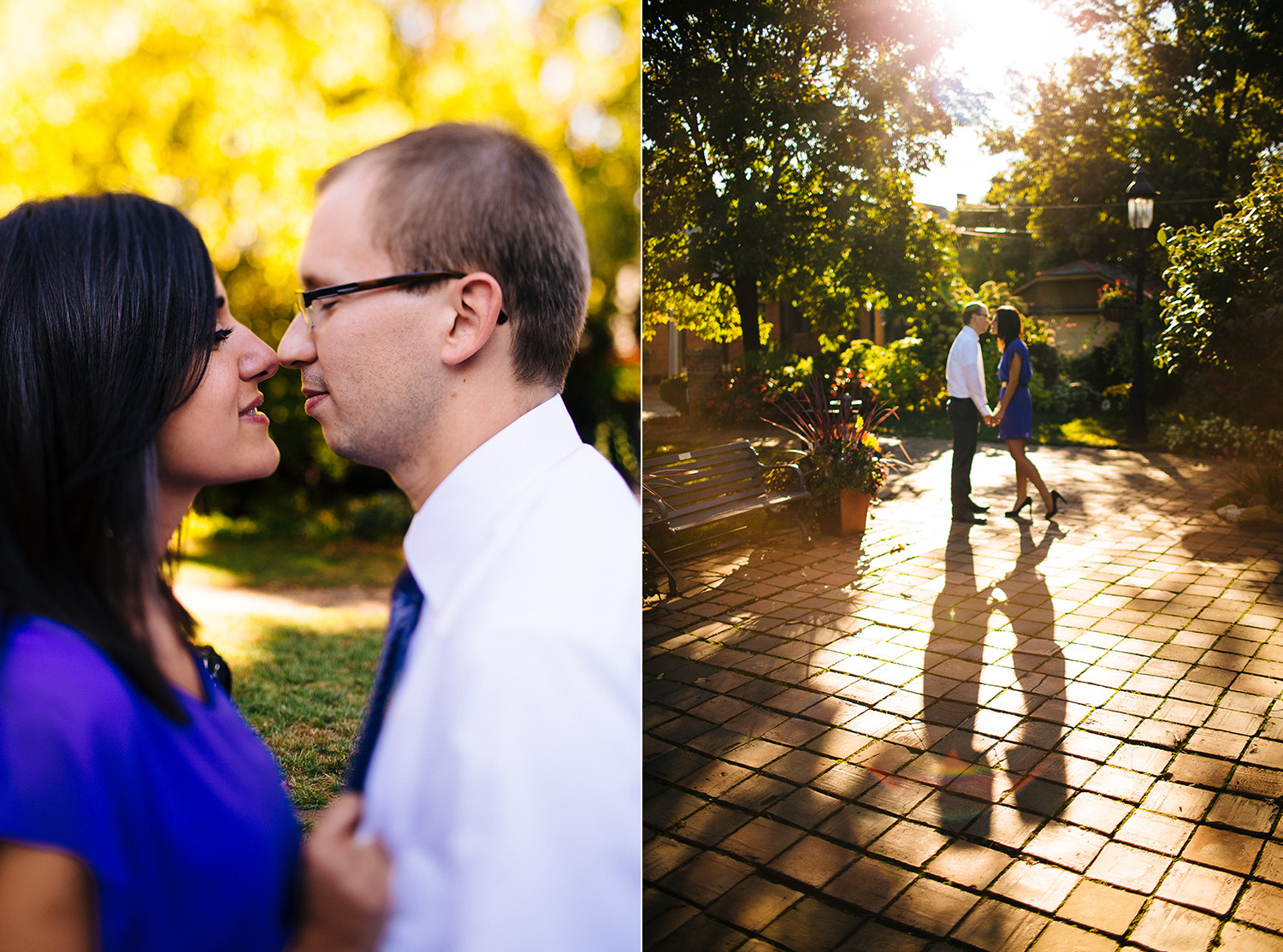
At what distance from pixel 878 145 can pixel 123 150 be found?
1.81 metres

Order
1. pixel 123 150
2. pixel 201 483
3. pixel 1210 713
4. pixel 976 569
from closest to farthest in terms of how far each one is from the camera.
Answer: pixel 201 483 < pixel 123 150 < pixel 1210 713 < pixel 976 569

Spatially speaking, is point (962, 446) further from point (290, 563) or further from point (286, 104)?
point (290, 563)

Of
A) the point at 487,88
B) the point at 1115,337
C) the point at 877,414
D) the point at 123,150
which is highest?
the point at 487,88

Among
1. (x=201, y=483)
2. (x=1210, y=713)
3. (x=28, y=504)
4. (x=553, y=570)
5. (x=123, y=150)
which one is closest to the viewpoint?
(x=28, y=504)

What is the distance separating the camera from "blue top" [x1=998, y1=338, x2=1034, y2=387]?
2.39 meters

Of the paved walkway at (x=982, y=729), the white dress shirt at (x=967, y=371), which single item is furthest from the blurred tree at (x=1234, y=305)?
the white dress shirt at (x=967, y=371)

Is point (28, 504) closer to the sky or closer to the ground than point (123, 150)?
closer to the ground

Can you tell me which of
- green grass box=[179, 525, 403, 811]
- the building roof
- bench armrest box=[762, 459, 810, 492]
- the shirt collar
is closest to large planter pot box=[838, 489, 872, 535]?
bench armrest box=[762, 459, 810, 492]

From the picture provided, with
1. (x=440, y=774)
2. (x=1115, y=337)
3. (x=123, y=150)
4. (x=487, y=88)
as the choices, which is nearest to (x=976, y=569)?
(x=1115, y=337)

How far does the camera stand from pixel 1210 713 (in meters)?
2.19

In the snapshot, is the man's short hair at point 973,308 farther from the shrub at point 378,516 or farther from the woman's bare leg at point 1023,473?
the shrub at point 378,516

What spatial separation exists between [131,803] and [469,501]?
0.70 m

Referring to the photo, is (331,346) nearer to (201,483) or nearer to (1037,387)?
(201,483)

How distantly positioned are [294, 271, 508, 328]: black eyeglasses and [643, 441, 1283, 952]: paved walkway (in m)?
1.16
